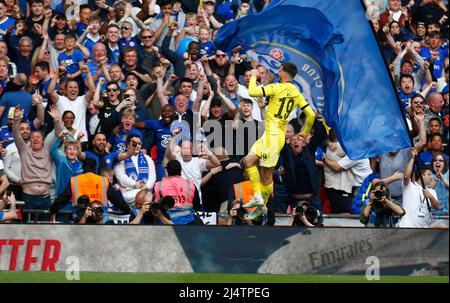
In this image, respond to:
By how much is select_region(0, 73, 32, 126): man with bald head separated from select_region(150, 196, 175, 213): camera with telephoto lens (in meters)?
3.37

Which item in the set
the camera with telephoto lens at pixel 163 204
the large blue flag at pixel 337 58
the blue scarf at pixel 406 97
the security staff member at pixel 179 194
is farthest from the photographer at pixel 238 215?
the blue scarf at pixel 406 97

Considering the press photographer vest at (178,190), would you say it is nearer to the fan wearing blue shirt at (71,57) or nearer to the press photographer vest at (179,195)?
the press photographer vest at (179,195)

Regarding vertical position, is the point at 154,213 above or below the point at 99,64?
below

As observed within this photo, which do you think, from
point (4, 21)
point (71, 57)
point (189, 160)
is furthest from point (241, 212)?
point (4, 21)

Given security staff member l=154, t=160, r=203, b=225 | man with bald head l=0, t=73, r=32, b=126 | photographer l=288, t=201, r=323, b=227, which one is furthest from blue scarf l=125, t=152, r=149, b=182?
photographer l=288, t=201, r=323, b=227

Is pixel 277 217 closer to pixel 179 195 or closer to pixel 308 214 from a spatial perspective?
pixel 308 214

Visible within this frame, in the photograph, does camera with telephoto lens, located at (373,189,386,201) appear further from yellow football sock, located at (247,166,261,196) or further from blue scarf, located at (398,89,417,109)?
blue scarf, located at (398,89,417,109)

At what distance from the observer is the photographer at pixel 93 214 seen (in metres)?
13.2

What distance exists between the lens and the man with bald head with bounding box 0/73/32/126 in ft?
51.9

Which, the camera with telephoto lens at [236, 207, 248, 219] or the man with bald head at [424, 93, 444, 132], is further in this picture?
the man with bald head at [424, 93, 444, 132]

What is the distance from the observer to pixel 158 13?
17.5 metres

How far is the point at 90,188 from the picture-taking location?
14148 millimetres

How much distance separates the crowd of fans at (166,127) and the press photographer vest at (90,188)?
0.8 inches

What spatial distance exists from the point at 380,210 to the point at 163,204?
2891mm
